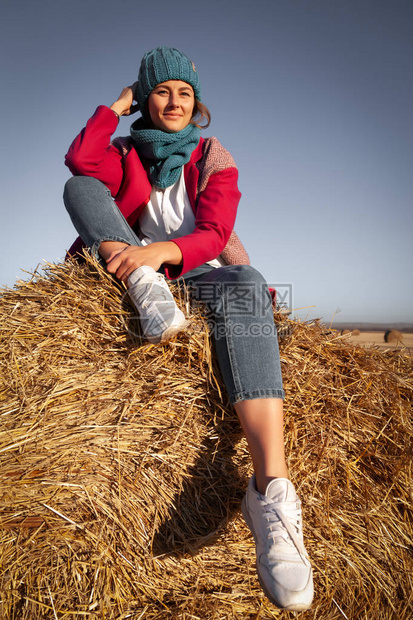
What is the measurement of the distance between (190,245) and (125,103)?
40.0 inches

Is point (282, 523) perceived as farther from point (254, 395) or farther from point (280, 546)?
point (254, 395)

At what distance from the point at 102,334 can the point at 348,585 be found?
4.08 ft

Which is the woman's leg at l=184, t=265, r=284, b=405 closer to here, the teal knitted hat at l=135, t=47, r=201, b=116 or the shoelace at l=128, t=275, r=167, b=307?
the shoelace at l=128, t=275, r=167, b=307

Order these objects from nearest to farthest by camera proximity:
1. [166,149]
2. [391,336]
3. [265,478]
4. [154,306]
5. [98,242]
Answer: [265,478]
[154,306]
[98,242]
[166,149]
[391,336]

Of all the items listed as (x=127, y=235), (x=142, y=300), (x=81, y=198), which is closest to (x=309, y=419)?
(x=142, y=300)

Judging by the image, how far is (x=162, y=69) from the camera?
1892mm

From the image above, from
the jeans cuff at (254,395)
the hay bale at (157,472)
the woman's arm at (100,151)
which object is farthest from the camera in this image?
the woman's arm at (100,151)

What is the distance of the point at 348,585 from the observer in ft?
4.26

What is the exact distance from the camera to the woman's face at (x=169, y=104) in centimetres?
194

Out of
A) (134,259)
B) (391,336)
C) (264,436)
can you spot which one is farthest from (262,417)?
(391,336)

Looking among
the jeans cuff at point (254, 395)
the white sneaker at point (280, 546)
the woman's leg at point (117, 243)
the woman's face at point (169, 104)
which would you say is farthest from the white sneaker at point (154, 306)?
the woman's face at point (169, 104)

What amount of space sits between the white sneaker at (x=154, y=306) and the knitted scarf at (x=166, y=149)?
2.51ft

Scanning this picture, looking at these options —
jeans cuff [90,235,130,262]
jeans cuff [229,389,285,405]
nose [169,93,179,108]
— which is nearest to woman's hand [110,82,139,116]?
nose [169,93,179,108]

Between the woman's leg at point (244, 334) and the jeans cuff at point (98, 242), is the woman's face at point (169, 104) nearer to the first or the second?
the jeans cuff at point (98, 242)
